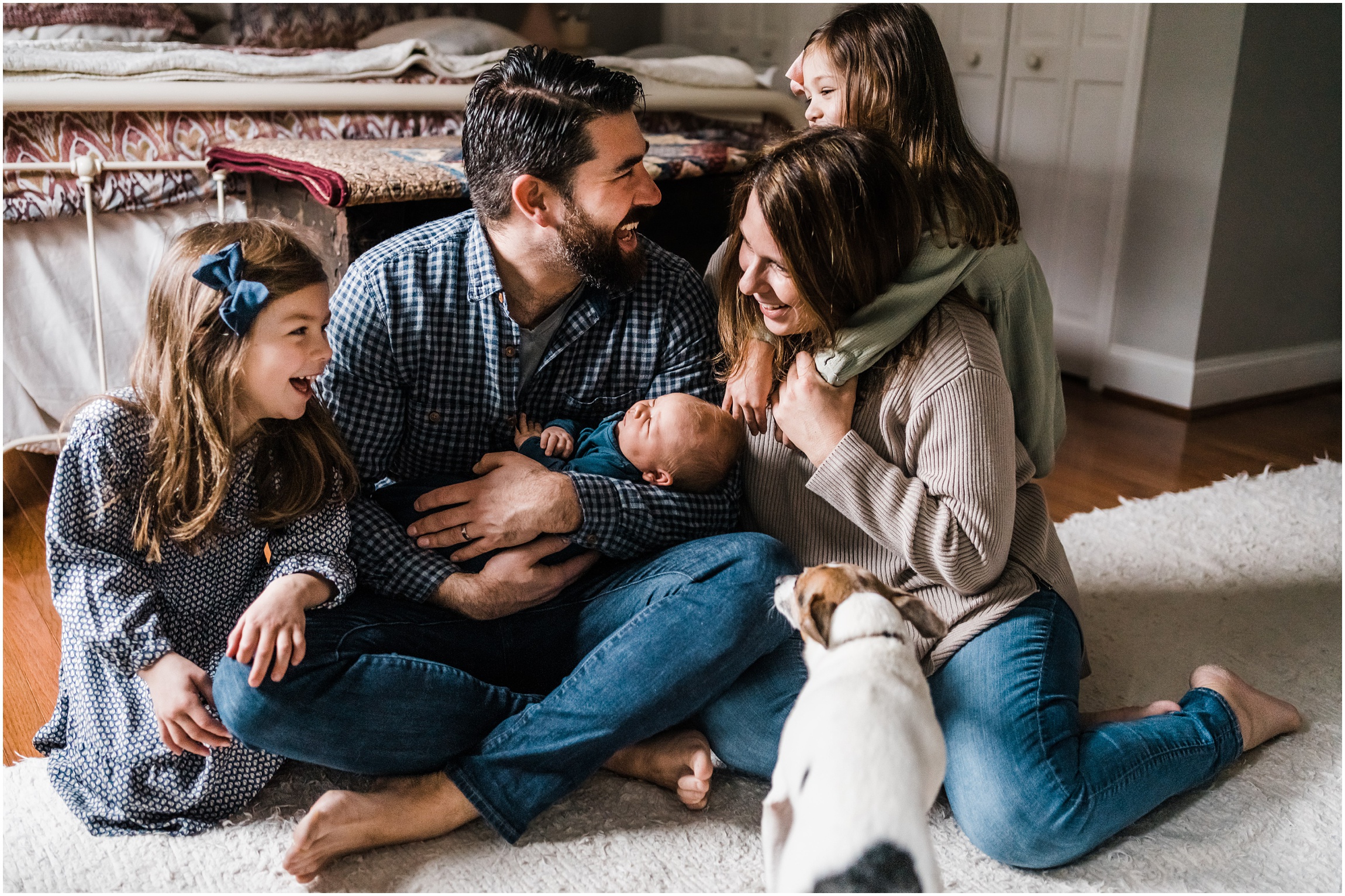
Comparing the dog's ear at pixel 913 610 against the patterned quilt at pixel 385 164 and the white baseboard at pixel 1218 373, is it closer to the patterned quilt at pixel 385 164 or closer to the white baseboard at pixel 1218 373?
the patterned quilt at pixel 385 164

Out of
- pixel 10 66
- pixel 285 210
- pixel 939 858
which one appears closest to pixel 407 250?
pixel 285 210

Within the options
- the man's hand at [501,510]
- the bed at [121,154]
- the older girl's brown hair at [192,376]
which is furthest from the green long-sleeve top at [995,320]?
the bed at [121,154]

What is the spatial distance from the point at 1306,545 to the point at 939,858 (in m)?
1.39

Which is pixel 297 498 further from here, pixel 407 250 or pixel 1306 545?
pixel 1306 545

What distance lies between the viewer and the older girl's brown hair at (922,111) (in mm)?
1399

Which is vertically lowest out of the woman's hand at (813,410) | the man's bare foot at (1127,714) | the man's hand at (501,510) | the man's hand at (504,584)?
the man's bare foot at (1127,714)

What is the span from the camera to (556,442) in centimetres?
155

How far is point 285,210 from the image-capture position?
82.8 inches

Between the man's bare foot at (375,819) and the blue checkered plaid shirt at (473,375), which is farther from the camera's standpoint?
the blue checkered plaid shirt at (473,375)

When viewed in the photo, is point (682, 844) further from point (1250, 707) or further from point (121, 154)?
point (121, 154)

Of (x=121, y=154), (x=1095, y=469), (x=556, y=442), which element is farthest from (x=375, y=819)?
(x=1095, y=469)

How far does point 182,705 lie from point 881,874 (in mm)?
811

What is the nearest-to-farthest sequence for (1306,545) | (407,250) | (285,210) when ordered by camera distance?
(407,250)
(285,210)
(1306,545)

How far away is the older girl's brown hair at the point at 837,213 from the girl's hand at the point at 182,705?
2.79 feet
